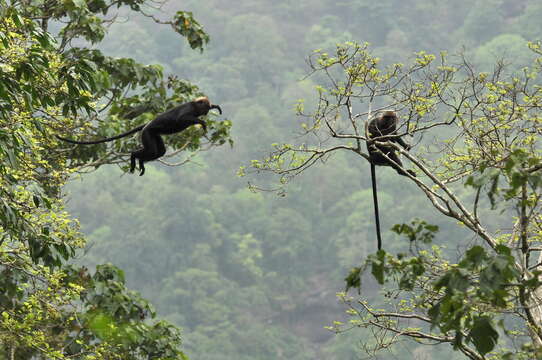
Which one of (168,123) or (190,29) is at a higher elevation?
(190,29)

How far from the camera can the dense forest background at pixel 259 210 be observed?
41719 mm

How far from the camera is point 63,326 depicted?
21.2 ft

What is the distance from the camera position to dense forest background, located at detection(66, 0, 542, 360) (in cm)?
4172

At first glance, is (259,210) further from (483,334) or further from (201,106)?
(483,334)

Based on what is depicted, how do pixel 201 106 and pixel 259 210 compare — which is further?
pixel 259 210

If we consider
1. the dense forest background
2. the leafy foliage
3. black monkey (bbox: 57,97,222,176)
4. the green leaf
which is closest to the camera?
the green leaf

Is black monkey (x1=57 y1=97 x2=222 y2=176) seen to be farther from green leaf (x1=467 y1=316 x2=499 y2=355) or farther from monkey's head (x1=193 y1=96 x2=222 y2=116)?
green leaf (x1=467 y1=316 x2=499 y2=355)

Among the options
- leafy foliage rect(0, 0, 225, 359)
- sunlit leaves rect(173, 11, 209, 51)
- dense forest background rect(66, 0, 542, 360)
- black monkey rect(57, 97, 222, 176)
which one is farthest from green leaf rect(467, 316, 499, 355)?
dense forest background rect(66, 0, 542, 360)

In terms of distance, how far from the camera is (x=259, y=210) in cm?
5028

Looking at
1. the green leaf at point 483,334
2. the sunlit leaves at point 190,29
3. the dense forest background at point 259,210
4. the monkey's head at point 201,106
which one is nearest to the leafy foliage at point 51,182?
the sunlit leaves at point 190,29

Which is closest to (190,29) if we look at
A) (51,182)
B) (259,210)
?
(51,182)

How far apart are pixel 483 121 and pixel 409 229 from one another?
257 centimetres

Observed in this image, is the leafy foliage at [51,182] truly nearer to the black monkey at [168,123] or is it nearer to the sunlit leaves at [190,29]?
the sunlit leaves at [190,29]

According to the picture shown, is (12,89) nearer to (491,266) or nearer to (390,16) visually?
(491,266)
